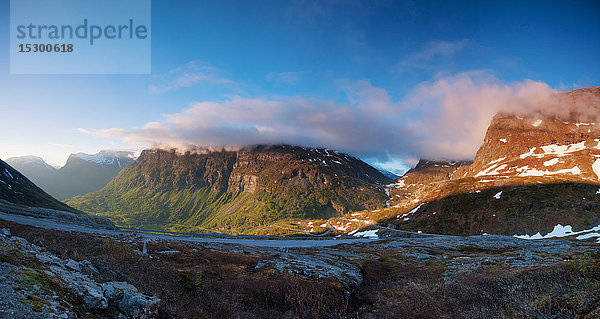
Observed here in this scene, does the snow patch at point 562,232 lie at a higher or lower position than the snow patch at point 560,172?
lower

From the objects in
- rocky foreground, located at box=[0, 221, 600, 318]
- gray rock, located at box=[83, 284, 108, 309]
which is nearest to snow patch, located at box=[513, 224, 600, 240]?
rocky foreground, located at box=[0, 221, 600, 318]

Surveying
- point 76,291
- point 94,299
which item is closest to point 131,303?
point 94,299

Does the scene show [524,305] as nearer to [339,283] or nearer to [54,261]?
[339,283]

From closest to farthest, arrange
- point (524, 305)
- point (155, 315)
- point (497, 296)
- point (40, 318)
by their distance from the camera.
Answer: point (40, 318) < point (155, 315) < point (524, 305) < point (497, 296)

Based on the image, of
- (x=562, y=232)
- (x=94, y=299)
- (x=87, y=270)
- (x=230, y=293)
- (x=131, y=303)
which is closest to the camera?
(x=94, y=299)

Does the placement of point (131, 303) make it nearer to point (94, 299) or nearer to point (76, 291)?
point (94, 299)

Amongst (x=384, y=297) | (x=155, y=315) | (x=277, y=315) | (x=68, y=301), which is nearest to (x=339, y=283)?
(x=384, y=297)

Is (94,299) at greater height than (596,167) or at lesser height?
lesser

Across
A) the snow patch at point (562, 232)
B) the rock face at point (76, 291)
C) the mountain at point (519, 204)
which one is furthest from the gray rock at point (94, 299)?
the mountain at point (519, 204)

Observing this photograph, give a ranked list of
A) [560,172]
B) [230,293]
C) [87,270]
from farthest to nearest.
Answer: [560,172] → [230,293] → [87,270]

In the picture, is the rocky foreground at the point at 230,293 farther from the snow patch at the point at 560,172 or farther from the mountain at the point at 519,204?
the snow patch at the point at 560,172

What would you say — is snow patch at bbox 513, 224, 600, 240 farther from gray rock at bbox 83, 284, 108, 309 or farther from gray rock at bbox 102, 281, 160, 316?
gray rock at bbox 83, 284, 108, 309

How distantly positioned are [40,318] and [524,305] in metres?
14.3

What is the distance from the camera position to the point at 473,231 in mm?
138625
